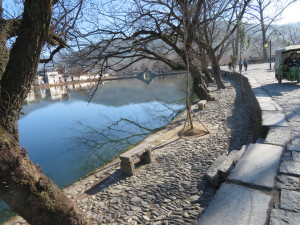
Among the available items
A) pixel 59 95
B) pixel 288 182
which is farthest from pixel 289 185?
pixel 59 95

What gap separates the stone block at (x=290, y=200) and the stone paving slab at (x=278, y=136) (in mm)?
1282

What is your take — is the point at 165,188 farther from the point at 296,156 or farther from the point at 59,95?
the point at 59,95

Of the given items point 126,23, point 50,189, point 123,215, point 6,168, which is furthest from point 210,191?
point 126,23

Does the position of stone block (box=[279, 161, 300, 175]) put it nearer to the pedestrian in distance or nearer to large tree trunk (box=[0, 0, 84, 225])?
large tree trunk (box=[0, 0, 84, 225])

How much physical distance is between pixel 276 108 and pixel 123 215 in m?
4.44

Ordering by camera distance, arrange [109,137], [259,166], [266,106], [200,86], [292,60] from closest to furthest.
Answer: [259,166] → [266,106] → [292,60] → [109,137] → [200,86]

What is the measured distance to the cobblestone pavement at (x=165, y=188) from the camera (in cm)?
340

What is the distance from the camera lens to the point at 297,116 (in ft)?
15.4

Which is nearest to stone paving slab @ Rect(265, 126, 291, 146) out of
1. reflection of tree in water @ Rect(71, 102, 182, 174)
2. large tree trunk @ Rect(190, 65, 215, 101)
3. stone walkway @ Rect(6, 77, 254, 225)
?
stone walkway @ Rect(6, 77, 254, 225)

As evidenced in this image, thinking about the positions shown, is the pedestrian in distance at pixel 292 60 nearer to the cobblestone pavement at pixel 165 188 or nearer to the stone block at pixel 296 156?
the cobblestone pavement at pixel 165 188

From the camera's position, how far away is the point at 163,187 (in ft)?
13.5

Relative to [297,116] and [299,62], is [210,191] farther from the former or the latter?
[299,62]

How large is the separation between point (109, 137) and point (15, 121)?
7.85 meters

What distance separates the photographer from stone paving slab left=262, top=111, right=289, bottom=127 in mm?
4250
